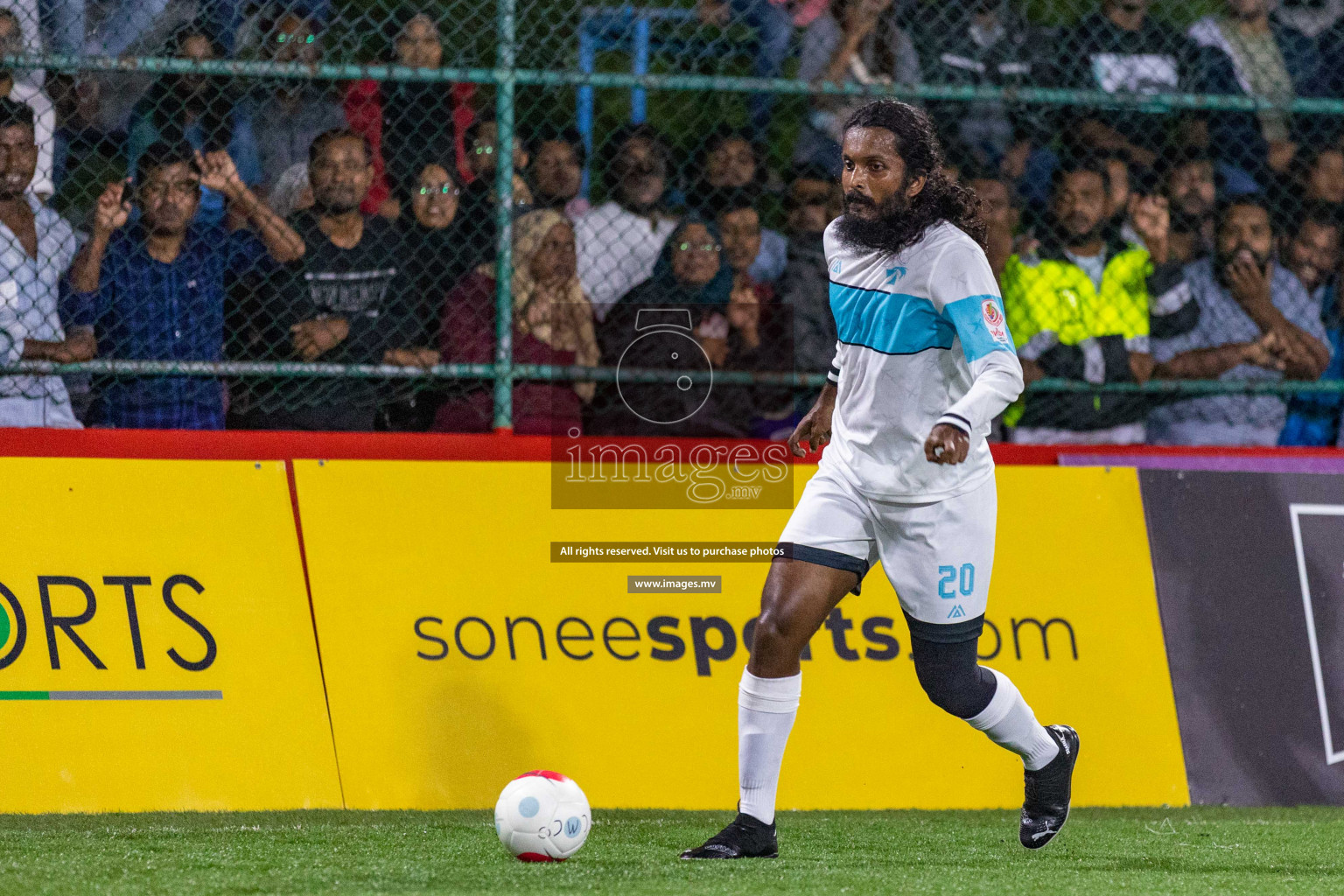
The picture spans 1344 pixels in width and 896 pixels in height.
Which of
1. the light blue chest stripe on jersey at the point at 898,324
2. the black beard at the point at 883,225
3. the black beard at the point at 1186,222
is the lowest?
the black beard at the point at 1186,222

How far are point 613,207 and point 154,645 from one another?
7.98 ft

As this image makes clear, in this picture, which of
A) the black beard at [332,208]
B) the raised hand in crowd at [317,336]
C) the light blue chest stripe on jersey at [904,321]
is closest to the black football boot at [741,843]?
the light blue chest stripe on jersey at [904,321]

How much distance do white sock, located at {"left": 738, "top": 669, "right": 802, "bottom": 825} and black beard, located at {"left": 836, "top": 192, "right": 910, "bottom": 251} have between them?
3.74 ft

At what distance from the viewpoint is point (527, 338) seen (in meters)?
5.77

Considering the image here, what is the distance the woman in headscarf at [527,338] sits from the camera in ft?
18.8

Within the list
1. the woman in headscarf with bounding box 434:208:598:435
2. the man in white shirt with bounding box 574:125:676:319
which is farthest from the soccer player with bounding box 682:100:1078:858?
the man in white shirt with bounding box 574:125:676:319

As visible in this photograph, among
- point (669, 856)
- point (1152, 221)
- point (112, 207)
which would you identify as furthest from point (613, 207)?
point (669, 856)

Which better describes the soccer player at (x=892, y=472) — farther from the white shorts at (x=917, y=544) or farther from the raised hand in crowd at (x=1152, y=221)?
the raised hand in crowd at (x=1152, y=221)

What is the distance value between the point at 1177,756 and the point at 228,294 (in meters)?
3.74

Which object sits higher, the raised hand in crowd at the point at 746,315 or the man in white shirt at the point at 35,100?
the man in white shirt at the point at 35,100

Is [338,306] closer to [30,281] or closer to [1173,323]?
[30,281]

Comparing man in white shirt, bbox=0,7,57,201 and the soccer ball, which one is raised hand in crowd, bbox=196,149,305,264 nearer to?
man in white shirt, bbox=0,7,57,201

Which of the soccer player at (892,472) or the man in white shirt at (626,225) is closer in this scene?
the soccer player at (892,472)

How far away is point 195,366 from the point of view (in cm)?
542
